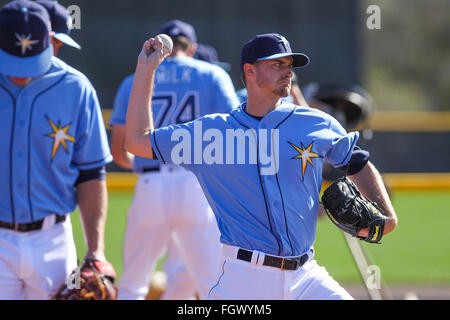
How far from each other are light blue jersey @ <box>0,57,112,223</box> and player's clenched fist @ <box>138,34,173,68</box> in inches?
19.2

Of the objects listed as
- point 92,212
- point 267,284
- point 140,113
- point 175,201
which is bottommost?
point 175,201

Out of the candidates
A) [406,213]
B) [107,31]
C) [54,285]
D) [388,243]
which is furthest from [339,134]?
[107,31]

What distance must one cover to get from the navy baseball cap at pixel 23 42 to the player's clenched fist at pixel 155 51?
52 cm

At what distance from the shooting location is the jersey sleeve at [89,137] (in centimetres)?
367

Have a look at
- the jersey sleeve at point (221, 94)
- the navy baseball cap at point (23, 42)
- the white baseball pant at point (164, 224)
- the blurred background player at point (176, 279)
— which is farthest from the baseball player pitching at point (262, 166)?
the blurred background player at point (176, 279)

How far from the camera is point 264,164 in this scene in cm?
334

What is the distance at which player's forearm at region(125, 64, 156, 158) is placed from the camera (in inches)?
130

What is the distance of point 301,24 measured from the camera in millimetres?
15484

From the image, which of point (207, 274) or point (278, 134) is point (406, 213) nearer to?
point (207, 274)

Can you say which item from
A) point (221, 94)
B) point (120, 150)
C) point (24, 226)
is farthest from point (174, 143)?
point (120, 150)

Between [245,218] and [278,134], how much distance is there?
0.38m

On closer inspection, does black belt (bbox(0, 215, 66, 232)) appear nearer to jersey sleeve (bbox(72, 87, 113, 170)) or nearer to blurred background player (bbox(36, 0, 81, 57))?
jersey sleeve (bbox(72, 87, 113, 170))

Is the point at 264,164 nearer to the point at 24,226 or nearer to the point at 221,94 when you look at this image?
the point at 24,226

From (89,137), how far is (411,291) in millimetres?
4165
